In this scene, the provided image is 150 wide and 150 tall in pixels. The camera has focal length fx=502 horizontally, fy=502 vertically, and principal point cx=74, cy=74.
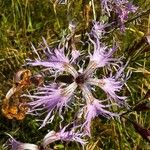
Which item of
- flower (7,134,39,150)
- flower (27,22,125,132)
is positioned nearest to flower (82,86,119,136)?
flower (27,22,125,132)

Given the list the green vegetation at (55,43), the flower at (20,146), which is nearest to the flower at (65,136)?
the flower at (20,146)

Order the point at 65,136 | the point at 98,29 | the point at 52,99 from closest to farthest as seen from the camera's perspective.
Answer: the point at 52,99 → the point at 65,136 → the point at 98,29

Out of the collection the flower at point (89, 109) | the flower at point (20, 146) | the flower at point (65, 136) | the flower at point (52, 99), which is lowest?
the flower at point (20, 146)

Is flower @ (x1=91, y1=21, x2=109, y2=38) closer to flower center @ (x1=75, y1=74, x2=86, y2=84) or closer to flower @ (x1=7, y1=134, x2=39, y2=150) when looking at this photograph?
flower center @ (x1=75, y1=74, x2=86, y2=84)

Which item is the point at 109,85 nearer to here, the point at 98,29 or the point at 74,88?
the point at 74,88

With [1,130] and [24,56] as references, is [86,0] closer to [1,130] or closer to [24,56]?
[24,56]

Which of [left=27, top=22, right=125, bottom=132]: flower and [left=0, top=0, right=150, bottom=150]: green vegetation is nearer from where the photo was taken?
[left=27, top=22, right=125, bottom=132]: flower

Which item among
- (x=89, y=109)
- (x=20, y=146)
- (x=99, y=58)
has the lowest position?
(x=20, y=146)

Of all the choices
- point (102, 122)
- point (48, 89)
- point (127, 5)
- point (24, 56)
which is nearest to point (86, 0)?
point (127, 5)

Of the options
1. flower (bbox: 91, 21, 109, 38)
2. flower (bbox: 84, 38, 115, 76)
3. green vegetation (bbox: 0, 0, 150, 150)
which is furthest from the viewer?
green vegetation (bbox: 0, 0, 150, 150)

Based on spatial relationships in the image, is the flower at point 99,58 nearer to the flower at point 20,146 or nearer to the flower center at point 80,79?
the flower center at point 80,79

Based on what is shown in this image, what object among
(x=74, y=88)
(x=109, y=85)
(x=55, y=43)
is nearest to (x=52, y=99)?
(x=74, y=88)
